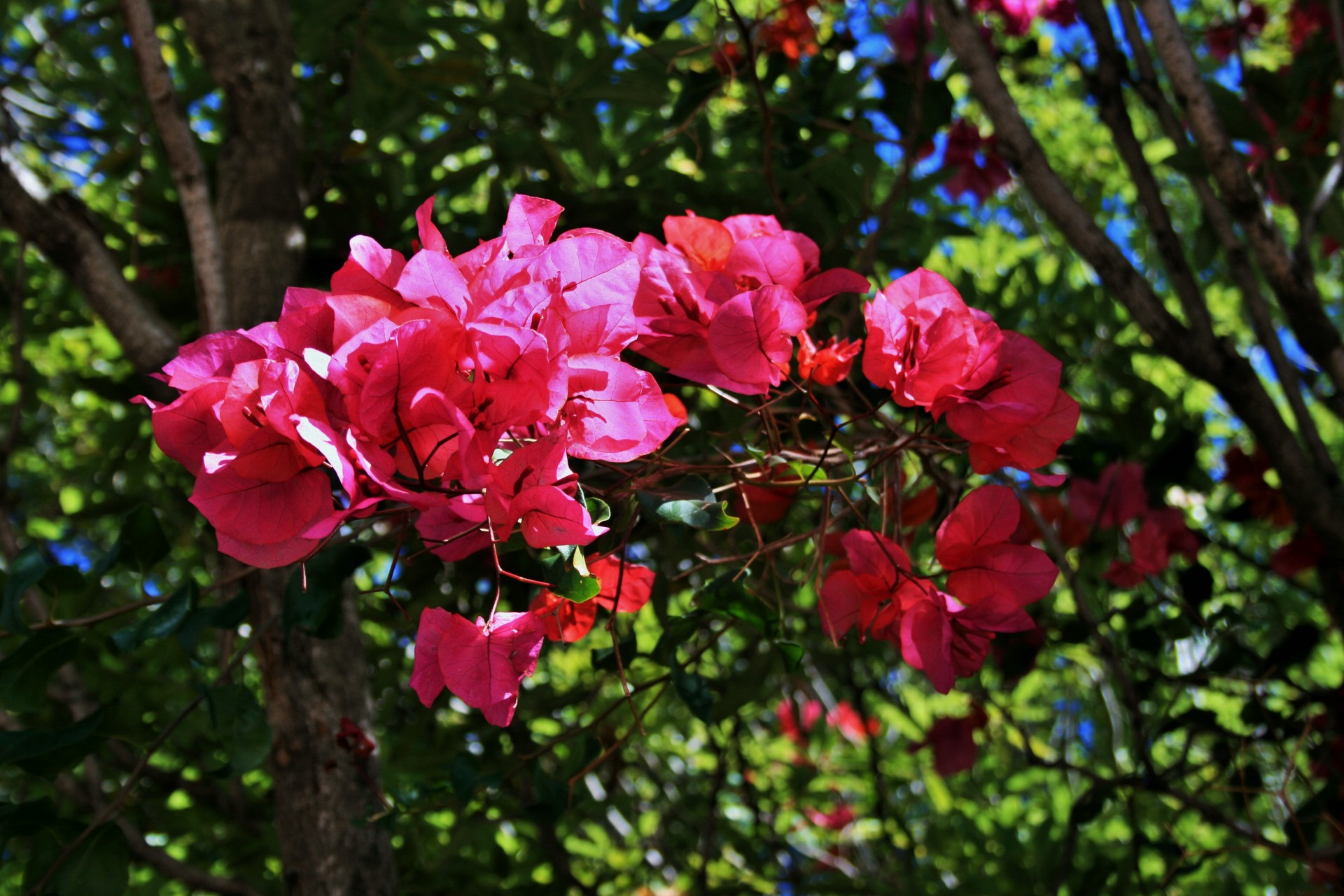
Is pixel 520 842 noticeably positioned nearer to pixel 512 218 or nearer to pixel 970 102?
pixel 512 218

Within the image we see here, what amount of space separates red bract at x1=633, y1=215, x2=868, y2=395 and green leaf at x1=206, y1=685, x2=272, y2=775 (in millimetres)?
565

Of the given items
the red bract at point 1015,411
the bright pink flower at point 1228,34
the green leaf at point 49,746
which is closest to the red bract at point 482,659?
the red bract at point 1015,411

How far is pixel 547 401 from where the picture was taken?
0.58 metres

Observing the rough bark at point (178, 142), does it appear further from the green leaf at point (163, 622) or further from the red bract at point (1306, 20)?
the red bract at point (1306, 20)

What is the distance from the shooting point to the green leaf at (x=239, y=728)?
3.10 ft

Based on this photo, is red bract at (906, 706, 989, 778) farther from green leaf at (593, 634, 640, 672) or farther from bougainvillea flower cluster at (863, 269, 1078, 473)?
bougainvillea flower cluster at (863, 269, 1078, 473)

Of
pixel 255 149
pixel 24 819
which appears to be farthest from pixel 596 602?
pixel 255 149

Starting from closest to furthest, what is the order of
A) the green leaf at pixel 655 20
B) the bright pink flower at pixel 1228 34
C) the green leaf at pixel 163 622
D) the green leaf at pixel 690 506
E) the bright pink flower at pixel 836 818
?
the green leaf at pixel 690 506 < the green leaf at pixel 163 622 < the green leaf at pixel 655 20 < the bright pink flower at pixel 1228 34 < the bright pink flower at pixel 836 818

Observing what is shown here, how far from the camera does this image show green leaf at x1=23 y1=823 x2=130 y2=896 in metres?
0.94

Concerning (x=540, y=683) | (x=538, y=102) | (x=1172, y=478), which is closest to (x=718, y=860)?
(x=540, y=683)

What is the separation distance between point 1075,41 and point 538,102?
2319 mm

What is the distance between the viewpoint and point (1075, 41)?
3.18 m

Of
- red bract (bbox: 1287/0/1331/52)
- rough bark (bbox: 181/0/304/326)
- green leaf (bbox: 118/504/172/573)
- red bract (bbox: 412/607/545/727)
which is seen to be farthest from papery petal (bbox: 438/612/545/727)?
red bract (bbox: 1287/0/1331/52)

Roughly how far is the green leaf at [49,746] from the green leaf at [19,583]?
11 centimetres
